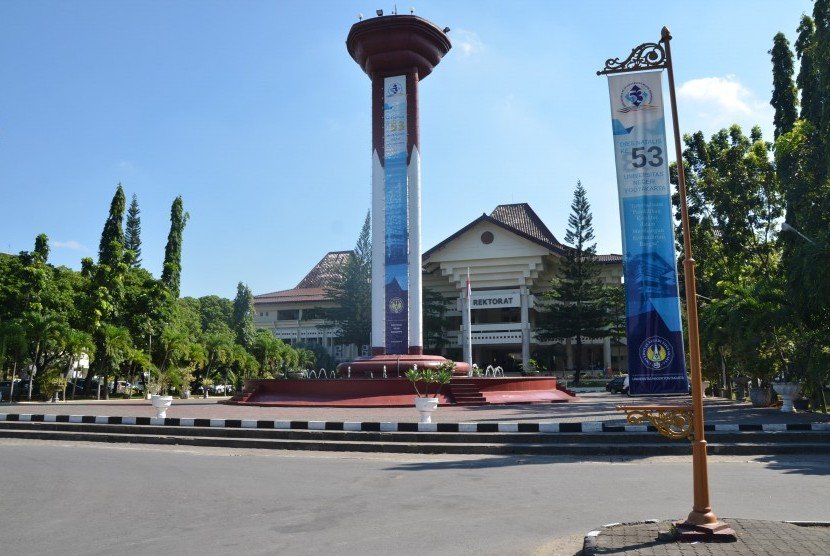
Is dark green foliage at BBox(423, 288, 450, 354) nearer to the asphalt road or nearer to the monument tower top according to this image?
the monument tower top

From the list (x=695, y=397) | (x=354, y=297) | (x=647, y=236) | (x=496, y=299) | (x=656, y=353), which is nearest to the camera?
(x=695, y=397)

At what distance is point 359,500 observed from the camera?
6270mm

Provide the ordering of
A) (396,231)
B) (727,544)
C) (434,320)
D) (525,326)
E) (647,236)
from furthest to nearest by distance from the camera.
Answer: (434,320) → (525,326) → (396,231) → (647,236) → (727,544)

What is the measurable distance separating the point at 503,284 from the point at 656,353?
34.1 m

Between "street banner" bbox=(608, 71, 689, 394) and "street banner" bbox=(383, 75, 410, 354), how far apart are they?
1406cm

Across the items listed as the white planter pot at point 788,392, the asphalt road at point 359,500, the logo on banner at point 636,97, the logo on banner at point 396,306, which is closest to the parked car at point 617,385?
the logo on banner at point 396,306

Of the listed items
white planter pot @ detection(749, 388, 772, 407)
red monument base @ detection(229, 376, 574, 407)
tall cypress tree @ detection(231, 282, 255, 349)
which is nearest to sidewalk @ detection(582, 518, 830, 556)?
red monument base @ detection(229, 376, 574, 407)

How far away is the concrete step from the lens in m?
9.62

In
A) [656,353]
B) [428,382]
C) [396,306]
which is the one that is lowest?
[428,382]

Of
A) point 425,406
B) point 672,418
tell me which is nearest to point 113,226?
point 425,406

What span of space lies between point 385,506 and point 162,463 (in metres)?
Answer: 4.29

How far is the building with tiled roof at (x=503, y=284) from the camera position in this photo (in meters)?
40.6

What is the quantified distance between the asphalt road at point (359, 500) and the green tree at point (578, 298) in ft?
92.5

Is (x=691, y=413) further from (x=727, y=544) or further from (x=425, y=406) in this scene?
(x=425, y=406)
